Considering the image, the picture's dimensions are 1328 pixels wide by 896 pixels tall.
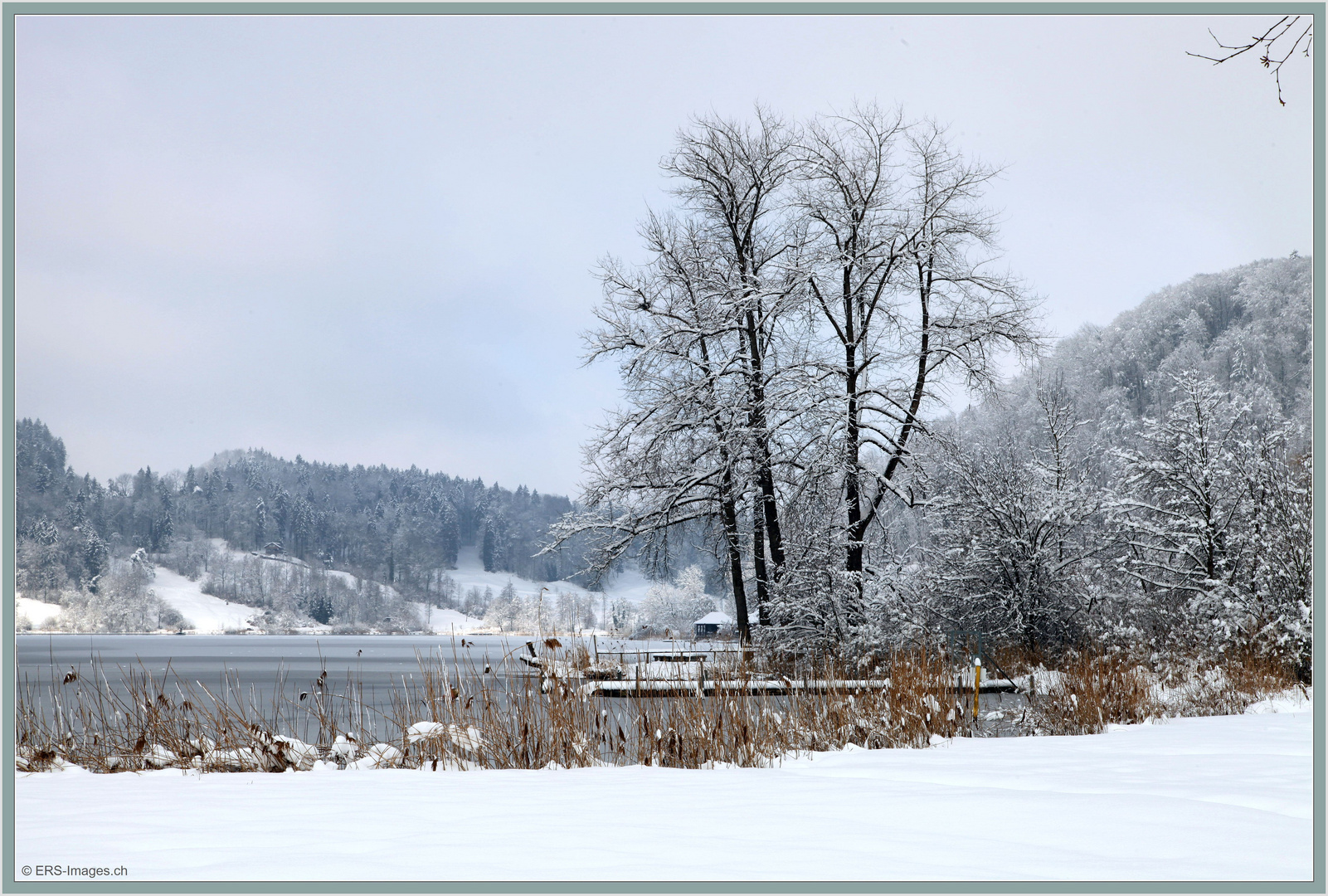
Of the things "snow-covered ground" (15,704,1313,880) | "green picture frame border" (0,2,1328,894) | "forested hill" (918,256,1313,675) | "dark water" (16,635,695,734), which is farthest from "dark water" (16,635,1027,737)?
"green picture frame border" (0,2,1328,894)

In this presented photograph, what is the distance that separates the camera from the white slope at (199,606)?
442 feet

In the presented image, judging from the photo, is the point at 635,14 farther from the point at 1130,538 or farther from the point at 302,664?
the point at 302,664

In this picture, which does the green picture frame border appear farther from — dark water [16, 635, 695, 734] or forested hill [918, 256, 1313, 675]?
forested hill [918, 256, 1313, 675]

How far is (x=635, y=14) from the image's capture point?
406cm

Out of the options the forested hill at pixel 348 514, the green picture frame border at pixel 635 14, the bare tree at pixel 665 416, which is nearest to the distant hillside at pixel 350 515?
the forested hill at pixel 348 514

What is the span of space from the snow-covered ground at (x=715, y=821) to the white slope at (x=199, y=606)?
147m

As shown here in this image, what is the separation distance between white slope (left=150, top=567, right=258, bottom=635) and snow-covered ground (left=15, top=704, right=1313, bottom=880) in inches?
5780

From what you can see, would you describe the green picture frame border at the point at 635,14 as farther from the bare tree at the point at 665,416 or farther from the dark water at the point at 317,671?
the bare tree at the point at 665,416

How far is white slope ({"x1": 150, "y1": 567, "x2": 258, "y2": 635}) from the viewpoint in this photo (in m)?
135

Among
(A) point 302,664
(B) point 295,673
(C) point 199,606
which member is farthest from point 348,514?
(B) point 295,673

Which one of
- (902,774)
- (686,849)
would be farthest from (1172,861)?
(902,774)

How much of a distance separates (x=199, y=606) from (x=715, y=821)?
152915 mm

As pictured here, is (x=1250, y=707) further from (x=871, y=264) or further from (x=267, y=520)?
(x=267, y=520)

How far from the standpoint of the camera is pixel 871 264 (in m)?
17.4
